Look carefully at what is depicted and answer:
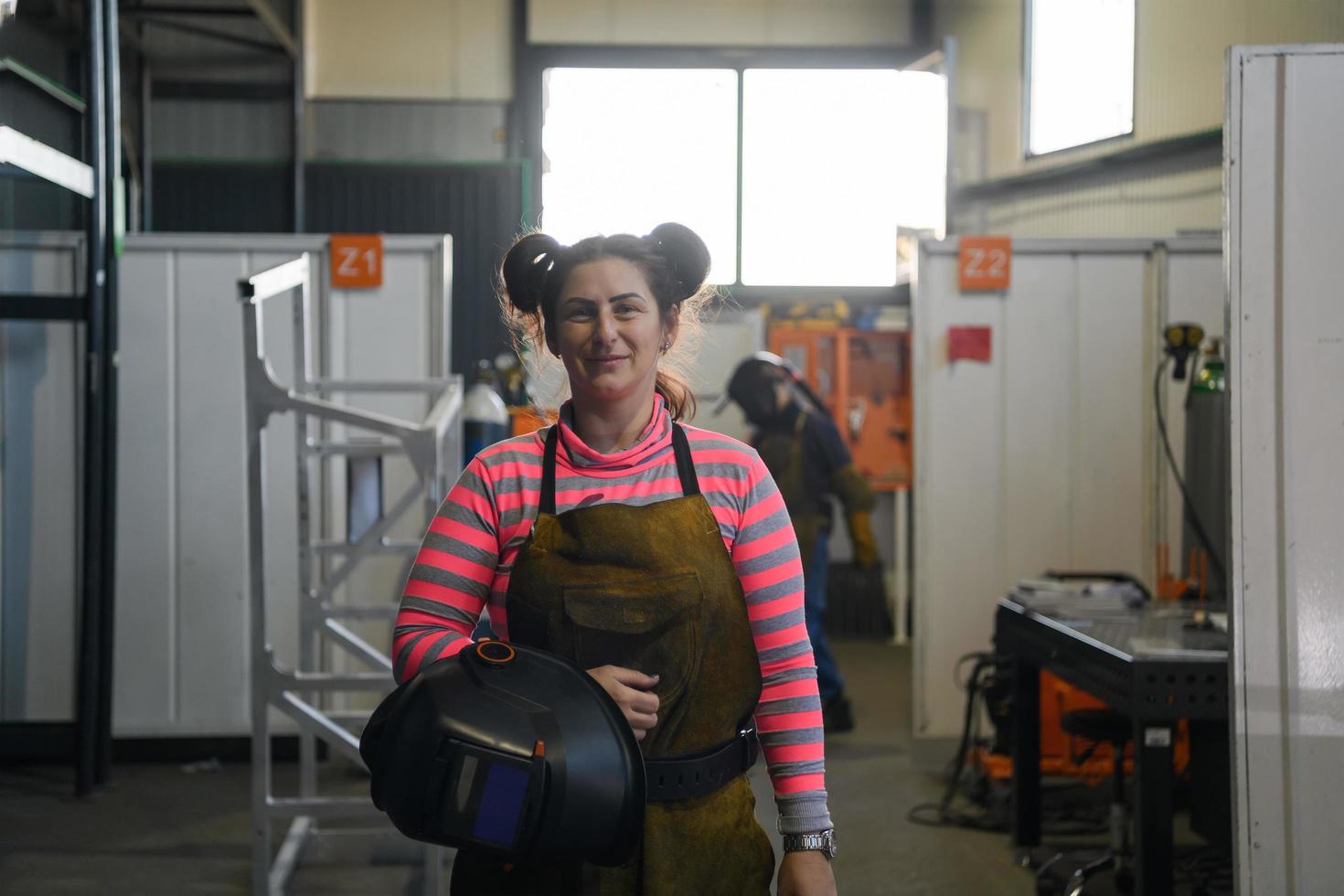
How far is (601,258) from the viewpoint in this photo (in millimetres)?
1439

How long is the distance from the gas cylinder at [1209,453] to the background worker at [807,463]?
1.43 m

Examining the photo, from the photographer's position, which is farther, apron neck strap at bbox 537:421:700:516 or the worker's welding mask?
the worker's welding mask

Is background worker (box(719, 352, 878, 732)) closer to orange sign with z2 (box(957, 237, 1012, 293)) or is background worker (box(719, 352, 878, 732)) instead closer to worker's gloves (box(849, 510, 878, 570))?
worker's gloves (box(849, 510, 878, 570))

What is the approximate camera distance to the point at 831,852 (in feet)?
4.76

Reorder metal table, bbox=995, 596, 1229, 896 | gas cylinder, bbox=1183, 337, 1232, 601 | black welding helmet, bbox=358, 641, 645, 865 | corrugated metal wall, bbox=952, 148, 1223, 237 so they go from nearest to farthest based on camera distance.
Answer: black welding helmet, bbox=358, 641, 645, 865 < metal table, bbox=995, 596, 1229, 896 < gas cylinder, bbox=1183, 337, 1232, 601 < corrugated metal wall, bbox=952, 148, 1223, 237

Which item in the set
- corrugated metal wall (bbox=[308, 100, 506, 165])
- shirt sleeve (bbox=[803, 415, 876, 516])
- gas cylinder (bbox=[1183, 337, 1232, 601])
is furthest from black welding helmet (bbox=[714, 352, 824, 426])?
corrugated metal wall (bbox=[308, 100, 506, 165])

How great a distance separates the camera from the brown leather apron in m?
1.36

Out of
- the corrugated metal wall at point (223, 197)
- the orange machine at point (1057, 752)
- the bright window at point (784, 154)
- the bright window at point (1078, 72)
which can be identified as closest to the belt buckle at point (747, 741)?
the orange machine at point (1057, 752)

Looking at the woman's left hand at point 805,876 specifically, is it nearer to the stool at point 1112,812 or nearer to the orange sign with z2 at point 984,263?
the stool at point 1112,812

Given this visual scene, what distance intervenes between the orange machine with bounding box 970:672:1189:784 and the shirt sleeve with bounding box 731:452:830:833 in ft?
9.38

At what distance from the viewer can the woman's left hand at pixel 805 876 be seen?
1.39 metres

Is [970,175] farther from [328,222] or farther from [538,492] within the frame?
[538,492]

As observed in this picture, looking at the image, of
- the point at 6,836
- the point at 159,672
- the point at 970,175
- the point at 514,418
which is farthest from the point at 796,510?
the point at 970,175

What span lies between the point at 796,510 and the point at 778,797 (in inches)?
144
